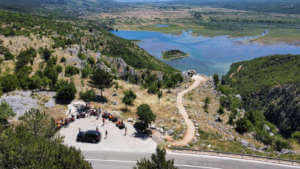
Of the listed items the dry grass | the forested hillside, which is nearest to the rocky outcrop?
the forested hillside

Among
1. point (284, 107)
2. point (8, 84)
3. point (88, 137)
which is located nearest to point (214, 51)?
point (284, 107)

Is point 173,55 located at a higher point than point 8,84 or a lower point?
lower

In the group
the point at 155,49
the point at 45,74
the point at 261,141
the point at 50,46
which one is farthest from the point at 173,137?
the point at 155,49

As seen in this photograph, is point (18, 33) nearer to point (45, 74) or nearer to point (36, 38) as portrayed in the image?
point (36, 38)

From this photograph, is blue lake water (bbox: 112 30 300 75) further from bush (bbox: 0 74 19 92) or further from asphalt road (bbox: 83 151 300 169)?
bush (bbox: 0 74 19 92)

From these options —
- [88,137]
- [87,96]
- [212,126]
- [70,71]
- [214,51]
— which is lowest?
[212,126]

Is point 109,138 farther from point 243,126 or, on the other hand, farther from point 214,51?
point 214,51

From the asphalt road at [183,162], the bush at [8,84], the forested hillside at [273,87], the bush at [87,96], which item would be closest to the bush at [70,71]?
the bush at [8,84]
